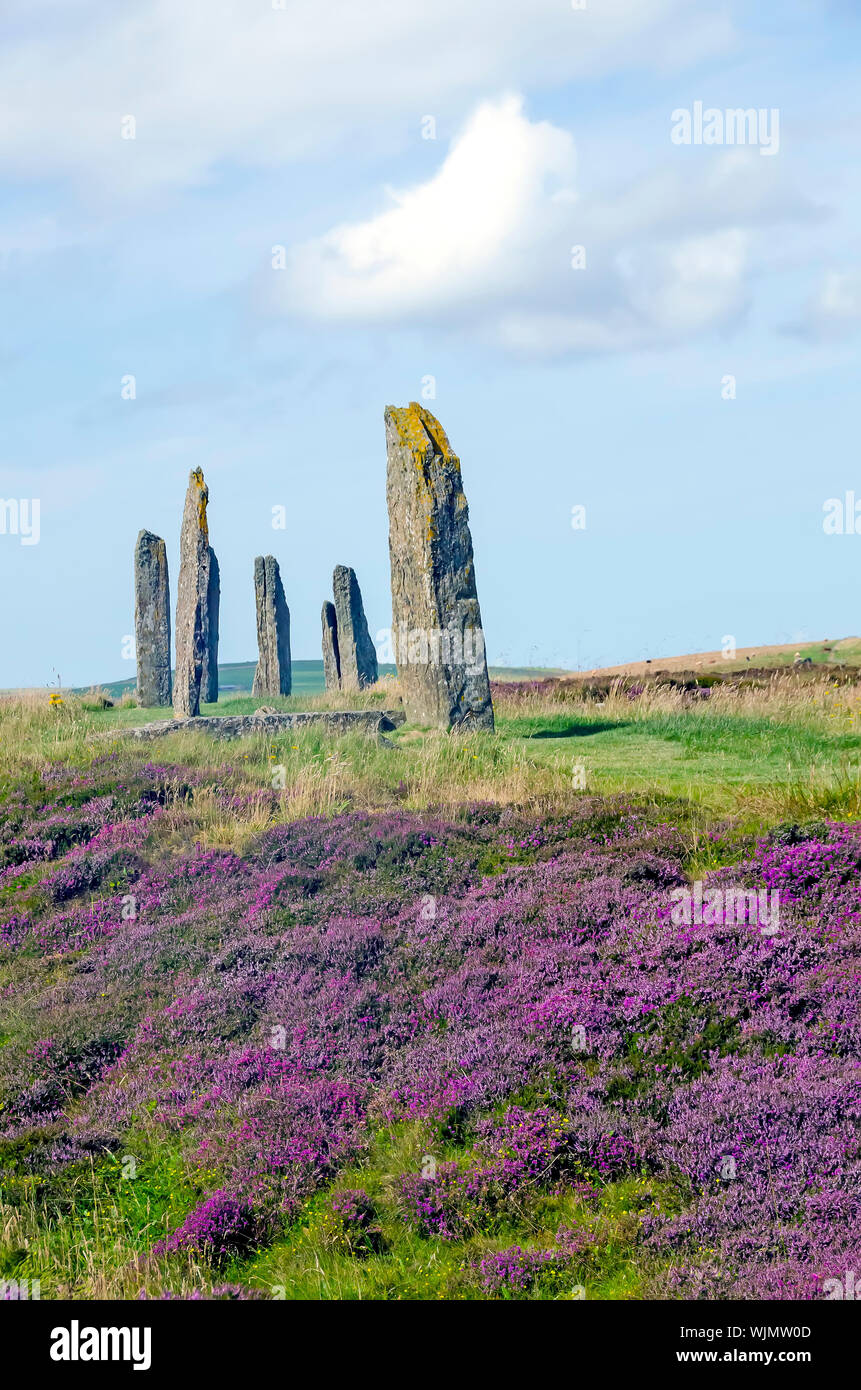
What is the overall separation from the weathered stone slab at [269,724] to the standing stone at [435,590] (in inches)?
33.7

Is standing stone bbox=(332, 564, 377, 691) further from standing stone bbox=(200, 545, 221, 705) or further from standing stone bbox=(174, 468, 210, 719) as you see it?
standing stone bbox=(174, 468, 210, 719)

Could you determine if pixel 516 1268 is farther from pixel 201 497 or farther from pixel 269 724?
pixel 201 497

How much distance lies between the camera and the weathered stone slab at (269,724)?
21.1m

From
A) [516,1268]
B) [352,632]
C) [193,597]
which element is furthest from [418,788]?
[352,632]

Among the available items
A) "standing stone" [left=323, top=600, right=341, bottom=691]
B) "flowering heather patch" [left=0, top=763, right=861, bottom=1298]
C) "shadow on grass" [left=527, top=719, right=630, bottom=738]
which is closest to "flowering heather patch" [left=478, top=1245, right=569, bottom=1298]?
"flowering heather patch" [left=0, top=763, right=861, bottom=1298]

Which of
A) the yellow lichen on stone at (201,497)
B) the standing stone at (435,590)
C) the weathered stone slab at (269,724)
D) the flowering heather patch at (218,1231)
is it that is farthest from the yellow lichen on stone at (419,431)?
the flowering heather patch at (218,1231)

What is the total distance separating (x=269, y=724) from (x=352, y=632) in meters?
16.2

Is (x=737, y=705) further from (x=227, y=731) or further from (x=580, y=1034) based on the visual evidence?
(x=580, y=1034)

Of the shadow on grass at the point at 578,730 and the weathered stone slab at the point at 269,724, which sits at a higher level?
the weathered stone slab at the point at 269,724

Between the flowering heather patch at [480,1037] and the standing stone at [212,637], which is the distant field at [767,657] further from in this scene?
the flowering heather patch at [480,1037]

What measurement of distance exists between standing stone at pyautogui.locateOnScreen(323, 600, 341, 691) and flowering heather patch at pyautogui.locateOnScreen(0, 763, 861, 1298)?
88.9ft
